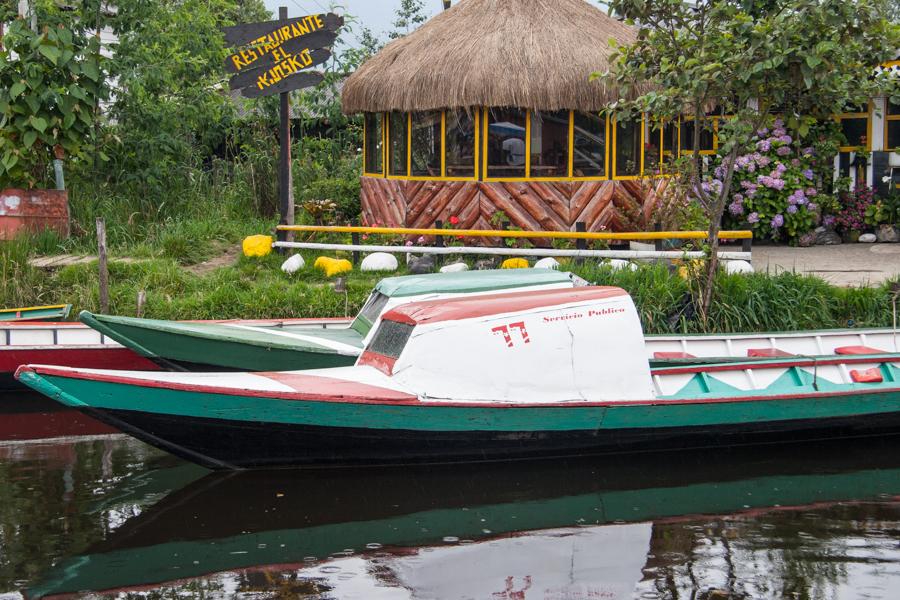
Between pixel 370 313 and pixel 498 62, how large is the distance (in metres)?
5.88

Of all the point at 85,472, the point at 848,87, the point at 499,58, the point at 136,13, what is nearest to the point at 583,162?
the point at 499,58

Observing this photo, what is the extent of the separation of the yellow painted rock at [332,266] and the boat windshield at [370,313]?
3160mm

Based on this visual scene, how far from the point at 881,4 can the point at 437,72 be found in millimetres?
6670

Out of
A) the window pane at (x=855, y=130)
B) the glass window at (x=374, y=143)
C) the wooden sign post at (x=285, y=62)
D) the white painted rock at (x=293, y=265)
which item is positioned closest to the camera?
the white painted rock at (x=293, y=265)

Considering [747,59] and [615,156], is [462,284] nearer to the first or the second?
[747,59]

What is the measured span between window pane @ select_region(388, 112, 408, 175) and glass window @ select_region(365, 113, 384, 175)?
13.5 inches

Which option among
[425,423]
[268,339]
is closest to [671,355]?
[425,423]

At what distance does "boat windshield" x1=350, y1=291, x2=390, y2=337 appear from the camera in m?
12.8

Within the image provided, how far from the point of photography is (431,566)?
28.8 feet

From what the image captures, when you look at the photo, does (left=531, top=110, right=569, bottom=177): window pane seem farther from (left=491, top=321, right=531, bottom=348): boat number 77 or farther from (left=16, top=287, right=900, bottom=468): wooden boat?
(left=491, top=321, right=531, bottom=348): boat number 77

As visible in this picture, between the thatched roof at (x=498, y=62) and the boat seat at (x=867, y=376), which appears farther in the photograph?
the thatched roof at (x=498, y=62)

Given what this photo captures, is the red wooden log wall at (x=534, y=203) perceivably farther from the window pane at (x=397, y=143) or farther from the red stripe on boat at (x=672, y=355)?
the red stripe on boat at (x=672, y=355)

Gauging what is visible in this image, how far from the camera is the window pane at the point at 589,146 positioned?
59.0 feet

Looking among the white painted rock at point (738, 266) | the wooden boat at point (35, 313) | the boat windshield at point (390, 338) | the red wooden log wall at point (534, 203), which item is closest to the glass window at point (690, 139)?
the red wooden log wall at point (534, 203)
